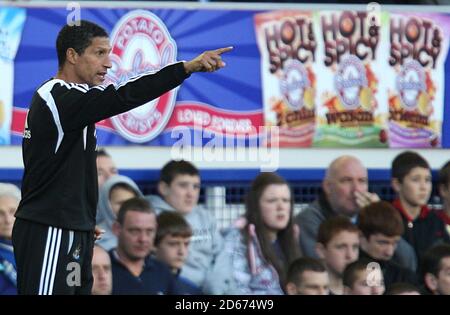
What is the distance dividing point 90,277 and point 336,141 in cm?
304

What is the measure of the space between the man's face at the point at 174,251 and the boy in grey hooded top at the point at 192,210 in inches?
1.7

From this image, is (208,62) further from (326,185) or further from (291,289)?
(326,185)

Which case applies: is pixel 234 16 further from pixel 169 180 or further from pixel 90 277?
pixel 90 277

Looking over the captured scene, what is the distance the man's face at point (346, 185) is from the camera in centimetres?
882

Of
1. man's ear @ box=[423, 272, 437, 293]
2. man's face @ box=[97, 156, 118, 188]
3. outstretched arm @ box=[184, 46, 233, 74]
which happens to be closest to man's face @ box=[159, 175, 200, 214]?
man's face @ box=[97, 156, 118, 188]

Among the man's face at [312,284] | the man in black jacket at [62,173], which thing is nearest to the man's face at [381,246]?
the man's face at [312,284]

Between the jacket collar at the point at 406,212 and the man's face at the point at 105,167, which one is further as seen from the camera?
the jacket collar at the point at 406,212

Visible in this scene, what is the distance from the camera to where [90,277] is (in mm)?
6281

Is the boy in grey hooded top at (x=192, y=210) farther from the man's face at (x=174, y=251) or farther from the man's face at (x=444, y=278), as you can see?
the man's face at (x=444, y=278)

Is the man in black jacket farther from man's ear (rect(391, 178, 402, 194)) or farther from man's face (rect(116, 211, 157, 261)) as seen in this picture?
man's ear (rect(391, 178, 402, 194))

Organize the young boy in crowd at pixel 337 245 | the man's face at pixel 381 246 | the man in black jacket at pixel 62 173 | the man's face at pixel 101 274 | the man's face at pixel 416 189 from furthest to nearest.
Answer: the man's face at pixel 416 189 < the man's face at pixel 381 246 < the young boy in crowd at pixel 337 245 < the man's face at pixel 101 274 < the man in black jacket at pixel 62 173

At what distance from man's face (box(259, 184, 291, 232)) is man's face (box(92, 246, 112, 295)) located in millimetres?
1161

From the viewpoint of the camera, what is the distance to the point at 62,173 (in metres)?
6.05
